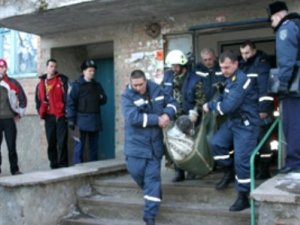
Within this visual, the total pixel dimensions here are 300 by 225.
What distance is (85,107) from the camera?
26.6 ft

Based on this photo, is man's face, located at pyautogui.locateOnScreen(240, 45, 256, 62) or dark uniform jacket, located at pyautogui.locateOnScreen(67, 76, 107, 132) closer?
man's face, located at pyautogui.locateOnScreen(240, 45, 256, 62)

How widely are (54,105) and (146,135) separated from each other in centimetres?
310

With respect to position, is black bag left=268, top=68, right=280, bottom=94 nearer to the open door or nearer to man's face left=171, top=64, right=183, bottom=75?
man's face left=171, top=64, right=183, bottom=75

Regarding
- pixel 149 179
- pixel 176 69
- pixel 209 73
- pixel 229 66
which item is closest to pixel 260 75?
pixel 229 66

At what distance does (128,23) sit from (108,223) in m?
3.73

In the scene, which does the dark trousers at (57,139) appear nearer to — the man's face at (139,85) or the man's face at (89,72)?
the man's face at (89,72)

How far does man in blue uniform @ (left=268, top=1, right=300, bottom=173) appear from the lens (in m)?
5.31

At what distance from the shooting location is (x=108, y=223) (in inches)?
249

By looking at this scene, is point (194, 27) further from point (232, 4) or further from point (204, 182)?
point (204, 182)

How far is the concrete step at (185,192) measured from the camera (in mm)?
6105

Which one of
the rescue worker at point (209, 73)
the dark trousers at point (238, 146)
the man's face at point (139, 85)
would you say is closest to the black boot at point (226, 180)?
the dark trousers at point (238, 146)

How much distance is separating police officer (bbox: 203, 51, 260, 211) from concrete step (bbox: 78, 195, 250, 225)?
16 centimetres

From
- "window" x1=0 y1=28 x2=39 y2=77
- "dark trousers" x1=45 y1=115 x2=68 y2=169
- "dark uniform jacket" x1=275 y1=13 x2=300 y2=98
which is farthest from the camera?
"window" x1=0 y1=28 x2=39 y2=77

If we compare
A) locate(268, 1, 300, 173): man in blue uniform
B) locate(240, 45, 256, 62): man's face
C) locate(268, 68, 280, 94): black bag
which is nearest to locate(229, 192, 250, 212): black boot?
locate(268, 1, 300, 173): man in blue uniform
